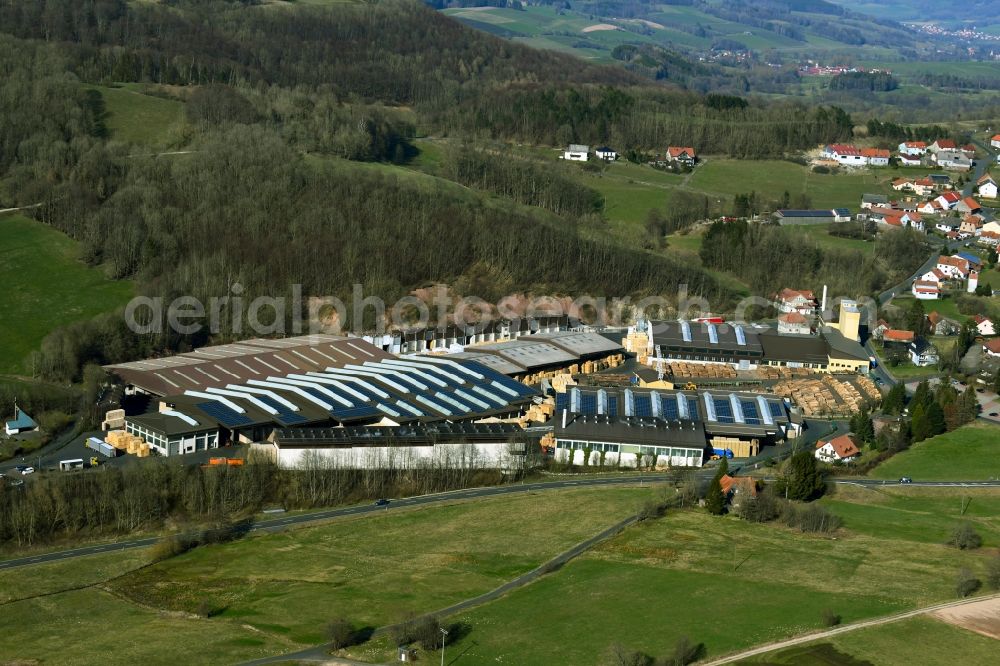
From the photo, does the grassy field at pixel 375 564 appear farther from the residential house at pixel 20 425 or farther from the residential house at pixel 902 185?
the residential house at pixel 902 185

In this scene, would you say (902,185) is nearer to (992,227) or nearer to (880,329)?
(992,227)

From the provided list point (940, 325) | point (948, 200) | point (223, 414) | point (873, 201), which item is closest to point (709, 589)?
point (223, 414)

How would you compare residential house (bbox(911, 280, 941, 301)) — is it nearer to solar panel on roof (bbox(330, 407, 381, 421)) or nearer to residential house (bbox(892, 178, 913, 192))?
residential house (bbox(892, 178, 913, 192))

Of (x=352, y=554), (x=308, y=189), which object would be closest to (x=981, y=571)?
(x=352, y=554)

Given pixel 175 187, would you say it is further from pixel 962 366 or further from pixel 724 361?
pixel 962 366

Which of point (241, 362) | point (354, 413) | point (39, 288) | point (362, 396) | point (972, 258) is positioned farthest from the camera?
point (972, 258)

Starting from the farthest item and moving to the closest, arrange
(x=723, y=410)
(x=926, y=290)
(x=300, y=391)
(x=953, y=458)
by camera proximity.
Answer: (x=926, y=290) < (x=723, y=410) < (x=300, y=391) < (x=953, y=458)

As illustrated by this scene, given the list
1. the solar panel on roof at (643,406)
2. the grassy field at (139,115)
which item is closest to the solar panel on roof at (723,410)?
the solar panel on roof at (643,406)
